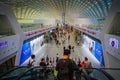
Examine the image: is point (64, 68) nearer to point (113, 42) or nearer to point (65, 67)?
point (65, 67)

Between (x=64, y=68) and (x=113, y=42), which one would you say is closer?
(x=64, y=68)

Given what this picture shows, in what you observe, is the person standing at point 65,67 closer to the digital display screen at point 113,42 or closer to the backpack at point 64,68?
the backpack at point 64,68

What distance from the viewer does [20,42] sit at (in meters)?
14.5

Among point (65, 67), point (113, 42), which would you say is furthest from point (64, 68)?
point (113, 42)

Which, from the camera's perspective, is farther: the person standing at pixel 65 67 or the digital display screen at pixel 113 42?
the digital display screen at pixel 113 42

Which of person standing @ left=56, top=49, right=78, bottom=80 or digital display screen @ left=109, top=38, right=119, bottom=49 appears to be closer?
person standing @ left=56, top=49, right=78, bottom=80

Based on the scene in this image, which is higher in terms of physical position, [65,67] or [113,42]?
[65,67]

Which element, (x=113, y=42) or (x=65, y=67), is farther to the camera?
(x=113, y=42)

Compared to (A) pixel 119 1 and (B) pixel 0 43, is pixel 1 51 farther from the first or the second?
(A) pixel 119 1

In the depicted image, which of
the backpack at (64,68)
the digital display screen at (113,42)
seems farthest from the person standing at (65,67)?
the digital display screen at (113,42)

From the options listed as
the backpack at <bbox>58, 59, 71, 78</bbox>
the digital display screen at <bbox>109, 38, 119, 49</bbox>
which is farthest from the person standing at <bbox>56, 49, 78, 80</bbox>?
the digital display screen at <bbox>109, 38, 119, 49</bbox>

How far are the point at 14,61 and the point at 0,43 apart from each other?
366 centimetres

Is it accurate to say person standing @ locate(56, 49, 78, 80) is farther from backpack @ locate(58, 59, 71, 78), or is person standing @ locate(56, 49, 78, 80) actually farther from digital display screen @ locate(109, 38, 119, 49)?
digital display screen @ locate(109, 38, 119, 49)

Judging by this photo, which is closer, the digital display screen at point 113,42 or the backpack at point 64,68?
the backpack at point 64,68
